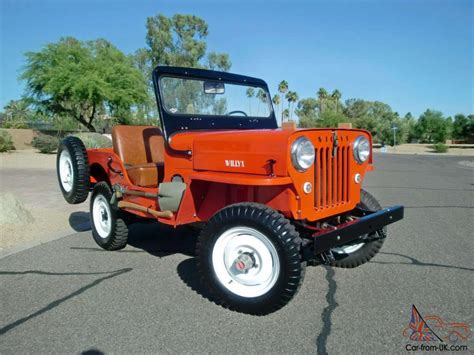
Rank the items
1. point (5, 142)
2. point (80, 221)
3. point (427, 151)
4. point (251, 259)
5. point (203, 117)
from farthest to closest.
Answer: point (427, 151) < point (5, 142) < point (80, 221) < point (203, 117) < point (251, 259)

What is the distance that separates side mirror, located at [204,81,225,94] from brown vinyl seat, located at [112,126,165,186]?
3.35 feet

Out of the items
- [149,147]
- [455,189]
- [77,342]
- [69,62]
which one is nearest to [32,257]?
[149,147]

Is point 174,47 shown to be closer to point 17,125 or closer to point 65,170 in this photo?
point 17,125

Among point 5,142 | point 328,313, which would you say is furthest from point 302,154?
point 5,142

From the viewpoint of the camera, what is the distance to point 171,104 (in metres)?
4.25

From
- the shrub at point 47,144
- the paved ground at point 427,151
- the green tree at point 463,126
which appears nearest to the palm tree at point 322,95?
the green tree at point 463,126

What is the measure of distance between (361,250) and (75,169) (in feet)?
10.9

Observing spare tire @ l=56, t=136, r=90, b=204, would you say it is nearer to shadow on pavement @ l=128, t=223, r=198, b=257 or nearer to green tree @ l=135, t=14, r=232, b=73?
shadow on pavement @ l=128, t=223, r=198, b=257

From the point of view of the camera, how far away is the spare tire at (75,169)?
15.8 feet

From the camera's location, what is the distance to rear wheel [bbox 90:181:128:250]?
476 cm

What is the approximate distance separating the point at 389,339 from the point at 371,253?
4.53ft

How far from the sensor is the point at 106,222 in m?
5.02

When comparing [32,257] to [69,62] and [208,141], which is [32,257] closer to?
[208,141]

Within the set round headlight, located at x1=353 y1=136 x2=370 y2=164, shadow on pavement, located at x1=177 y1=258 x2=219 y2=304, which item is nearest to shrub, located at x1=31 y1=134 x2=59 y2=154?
shadow on pavement, located at x1=177 y1=258 x2=219 y2=304
